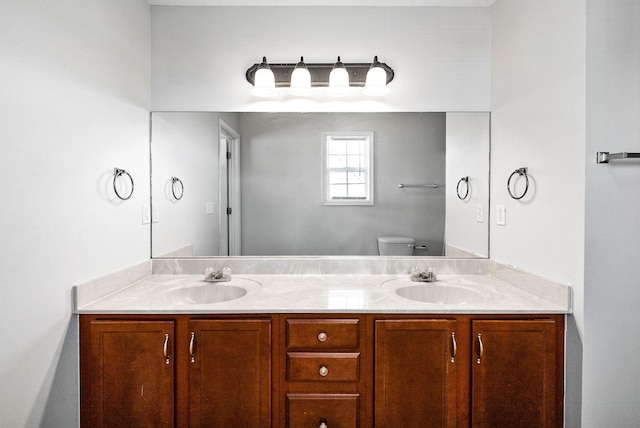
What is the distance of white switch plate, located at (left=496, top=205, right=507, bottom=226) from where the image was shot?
2.05 m

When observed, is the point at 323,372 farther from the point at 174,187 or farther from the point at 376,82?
the point at 376,82

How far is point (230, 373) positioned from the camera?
1575 millimetres

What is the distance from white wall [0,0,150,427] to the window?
114 cm

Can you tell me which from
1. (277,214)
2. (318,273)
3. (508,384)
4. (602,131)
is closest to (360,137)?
(277,214)

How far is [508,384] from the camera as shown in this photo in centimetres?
158

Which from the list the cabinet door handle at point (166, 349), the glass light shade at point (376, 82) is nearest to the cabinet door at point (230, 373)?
the cabinet door handle at point (166, 349)

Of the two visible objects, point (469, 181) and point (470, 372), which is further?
point (469, 181)

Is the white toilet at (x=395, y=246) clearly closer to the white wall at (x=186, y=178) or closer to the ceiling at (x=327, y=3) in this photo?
the white wall at (x=186, y=178)

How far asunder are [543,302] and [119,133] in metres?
2.23

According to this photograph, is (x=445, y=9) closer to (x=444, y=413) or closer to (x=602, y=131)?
(x=602, y=131)

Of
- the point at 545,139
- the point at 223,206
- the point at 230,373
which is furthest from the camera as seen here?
the point at 223,206

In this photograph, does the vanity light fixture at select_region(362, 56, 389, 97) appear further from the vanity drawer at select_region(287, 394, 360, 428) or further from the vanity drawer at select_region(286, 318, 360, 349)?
→ the vanity drawer at select_region(287, 394, 360, 428)

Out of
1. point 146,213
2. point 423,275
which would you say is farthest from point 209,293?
point 423,275

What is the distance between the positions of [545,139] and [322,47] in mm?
1331
